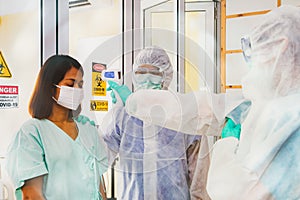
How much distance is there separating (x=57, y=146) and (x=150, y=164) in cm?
47

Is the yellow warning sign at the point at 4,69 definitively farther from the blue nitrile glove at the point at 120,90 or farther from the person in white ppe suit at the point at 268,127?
the person in white ppe suit at the point at 268,127

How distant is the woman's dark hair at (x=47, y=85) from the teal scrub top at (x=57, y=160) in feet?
0.17

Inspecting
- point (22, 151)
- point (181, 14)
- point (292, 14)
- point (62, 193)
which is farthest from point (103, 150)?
point (181, 14)

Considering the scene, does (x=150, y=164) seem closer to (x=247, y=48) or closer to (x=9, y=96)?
(x=9, y=96)

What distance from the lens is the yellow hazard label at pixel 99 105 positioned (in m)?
1.73

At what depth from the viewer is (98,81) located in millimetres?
1771

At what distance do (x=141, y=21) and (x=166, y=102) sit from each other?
3.43 ft

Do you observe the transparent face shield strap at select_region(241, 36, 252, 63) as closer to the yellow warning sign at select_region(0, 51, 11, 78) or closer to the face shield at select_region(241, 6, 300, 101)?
the face shield at select_region(241, 6, 300, 101)

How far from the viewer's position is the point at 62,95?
153cm

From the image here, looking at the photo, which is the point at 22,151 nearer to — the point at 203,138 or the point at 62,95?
the point at 62,95

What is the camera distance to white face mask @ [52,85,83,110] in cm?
153

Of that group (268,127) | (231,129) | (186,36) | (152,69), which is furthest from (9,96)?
(186,36)

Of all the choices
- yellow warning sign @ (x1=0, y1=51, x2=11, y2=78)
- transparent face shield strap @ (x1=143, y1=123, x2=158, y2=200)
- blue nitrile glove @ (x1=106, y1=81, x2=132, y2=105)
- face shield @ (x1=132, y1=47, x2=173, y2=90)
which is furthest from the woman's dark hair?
transparent face shield strap @ (x1=143, y1=123, x2=158, y2=200)

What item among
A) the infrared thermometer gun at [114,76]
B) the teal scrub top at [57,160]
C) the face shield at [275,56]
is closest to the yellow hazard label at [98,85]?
the infrared thermometer gun at [114,76]
